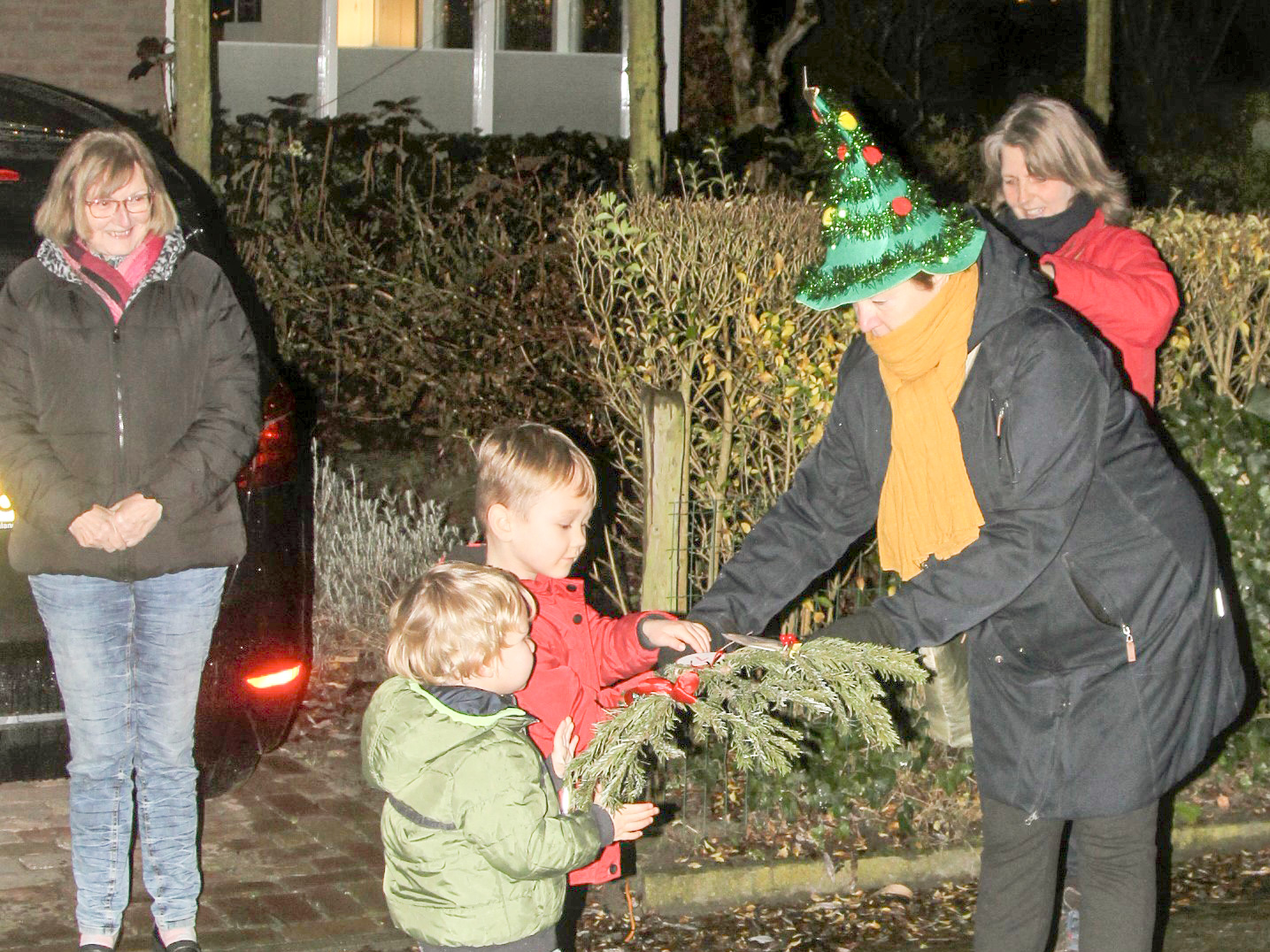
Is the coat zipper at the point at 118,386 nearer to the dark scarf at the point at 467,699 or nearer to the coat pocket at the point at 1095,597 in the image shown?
the dark scarf at the point at 467,699

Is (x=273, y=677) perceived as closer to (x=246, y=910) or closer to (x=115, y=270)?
(x=246, y=910)

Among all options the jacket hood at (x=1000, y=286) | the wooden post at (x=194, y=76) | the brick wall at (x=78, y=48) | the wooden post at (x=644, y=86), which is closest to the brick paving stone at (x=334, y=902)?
the jacket hood at (x=1000, y=286)

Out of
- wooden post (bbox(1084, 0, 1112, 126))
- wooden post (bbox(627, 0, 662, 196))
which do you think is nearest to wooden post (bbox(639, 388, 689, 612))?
wooden post (bbox(627, 0, 662, 196))

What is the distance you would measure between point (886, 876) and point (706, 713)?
7.11ft

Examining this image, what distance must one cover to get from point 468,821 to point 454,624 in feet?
1.14

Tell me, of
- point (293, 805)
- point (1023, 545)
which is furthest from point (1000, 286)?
point (293, 805)

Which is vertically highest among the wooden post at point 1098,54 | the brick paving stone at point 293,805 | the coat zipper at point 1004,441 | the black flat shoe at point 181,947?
the wooden post at point 1098,54

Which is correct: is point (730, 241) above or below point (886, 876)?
above

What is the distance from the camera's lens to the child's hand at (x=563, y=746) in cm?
300

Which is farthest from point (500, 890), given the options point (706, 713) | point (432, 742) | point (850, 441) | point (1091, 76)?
point (1091, 76)

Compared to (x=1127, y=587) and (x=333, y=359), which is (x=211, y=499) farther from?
(x=333, y=359)

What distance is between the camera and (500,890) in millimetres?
2961

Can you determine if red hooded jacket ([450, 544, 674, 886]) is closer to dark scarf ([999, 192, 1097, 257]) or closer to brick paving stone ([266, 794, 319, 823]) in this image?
dark scarf ([999, 192, 1097, 257])

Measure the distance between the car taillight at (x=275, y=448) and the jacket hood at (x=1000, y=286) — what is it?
2.07m
